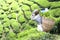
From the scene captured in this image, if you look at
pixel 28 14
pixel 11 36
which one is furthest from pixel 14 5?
pixel 11 36

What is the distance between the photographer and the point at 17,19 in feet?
14.8

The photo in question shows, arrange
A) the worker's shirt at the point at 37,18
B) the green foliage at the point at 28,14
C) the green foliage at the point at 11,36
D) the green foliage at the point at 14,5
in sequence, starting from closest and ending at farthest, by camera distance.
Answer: the green foliage at the point at 11,36 → the worker's shirt at the point at 37,18 → the green foliage at the point at 28,14 → the green foliage at the point at 14,5

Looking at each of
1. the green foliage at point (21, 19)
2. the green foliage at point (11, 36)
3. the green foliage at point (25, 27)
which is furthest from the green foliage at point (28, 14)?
the green foliage at point (11, 36)

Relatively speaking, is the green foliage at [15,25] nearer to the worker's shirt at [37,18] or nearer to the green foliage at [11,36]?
the green foliage at [11,36]

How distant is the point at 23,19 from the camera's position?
449 cm

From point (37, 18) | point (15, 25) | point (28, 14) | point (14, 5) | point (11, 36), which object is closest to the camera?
point (11, 36)

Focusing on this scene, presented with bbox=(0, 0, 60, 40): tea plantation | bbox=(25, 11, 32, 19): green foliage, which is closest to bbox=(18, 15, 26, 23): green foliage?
bbox=(0, 0, 60, 40): tea plantation

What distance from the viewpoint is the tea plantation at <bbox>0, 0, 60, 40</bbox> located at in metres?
4.08

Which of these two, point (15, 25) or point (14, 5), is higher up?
point (14, 5)

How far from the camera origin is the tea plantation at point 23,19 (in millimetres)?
4082

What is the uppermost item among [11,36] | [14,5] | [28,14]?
[14,5]

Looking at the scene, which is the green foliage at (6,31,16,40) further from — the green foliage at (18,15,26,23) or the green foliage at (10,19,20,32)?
the green foliage at (18,15,26,23)

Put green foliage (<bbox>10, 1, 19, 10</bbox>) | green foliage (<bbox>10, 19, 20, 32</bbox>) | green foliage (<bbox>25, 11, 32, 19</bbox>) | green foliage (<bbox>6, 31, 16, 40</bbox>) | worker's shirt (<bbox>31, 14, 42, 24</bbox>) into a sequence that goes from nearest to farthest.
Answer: green foliage (<bbox>6, 31, 16, 40</bbox>) → green foliage (<bbox>10, 19, 20, 32</bbox>) → worker's shirt (<bbox>31, 14, 42, 24</bbox>) → green foliage (<bbox>25, 11, 32, 19</bbox>) → green foliage (<bbox>10, 1, 19, 10</bbox>)

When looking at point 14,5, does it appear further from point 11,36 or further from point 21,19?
point 11,36
